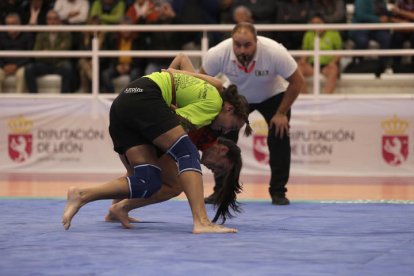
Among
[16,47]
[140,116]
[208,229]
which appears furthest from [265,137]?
[208,229]

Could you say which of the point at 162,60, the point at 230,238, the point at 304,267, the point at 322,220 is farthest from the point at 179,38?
the point at 304,267

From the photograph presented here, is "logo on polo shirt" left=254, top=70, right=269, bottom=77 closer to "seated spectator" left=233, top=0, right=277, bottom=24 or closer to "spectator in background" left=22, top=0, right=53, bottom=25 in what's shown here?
"seated spectator" left=233, top=0, right=277, bottom=24

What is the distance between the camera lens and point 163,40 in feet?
40.7

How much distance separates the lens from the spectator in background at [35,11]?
13148 millimetres

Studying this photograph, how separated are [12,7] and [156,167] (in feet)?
25.9

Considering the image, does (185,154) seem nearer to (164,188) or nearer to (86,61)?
(164,188)

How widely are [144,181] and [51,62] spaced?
7099mm

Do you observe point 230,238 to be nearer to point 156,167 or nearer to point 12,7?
point 156,167

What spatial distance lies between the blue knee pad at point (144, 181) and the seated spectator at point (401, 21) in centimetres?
707

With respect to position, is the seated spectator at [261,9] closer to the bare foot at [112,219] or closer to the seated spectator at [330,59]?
the seated spectator at [330,59]

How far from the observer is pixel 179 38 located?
12.5 metres

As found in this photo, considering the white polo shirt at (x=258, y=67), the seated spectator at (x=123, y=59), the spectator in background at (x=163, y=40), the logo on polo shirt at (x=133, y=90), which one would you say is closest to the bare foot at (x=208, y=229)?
the logo on polo shirt at (x=133, y=90)

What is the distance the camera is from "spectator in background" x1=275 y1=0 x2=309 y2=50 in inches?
485

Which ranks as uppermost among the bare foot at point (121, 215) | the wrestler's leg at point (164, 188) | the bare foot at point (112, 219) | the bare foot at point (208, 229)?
the wrestler's leg at point (164, 188)
